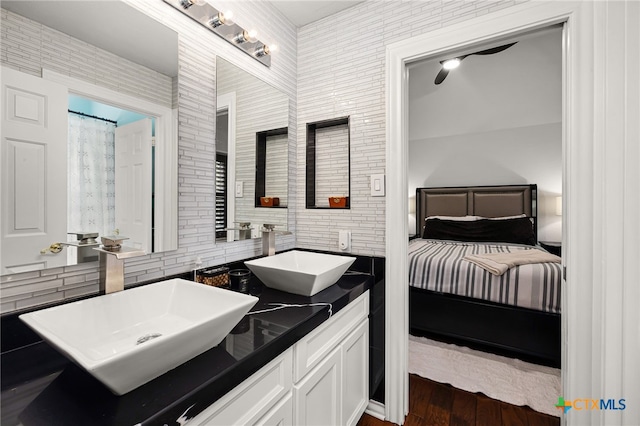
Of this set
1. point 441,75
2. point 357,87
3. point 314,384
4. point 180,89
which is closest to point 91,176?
point 180,89

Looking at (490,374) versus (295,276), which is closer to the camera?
(295,276)

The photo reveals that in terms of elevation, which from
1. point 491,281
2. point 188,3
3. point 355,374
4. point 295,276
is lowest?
point 355,374

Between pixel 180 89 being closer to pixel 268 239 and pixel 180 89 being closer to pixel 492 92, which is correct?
pixel 268 239

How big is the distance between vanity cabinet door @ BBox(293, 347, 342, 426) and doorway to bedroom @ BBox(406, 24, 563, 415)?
4.76 feet

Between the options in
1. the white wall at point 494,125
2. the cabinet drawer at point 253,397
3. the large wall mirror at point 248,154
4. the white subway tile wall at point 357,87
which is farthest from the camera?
the white wall at point 494,125

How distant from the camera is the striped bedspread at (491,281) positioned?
2205 mm

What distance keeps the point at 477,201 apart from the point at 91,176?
4.65m

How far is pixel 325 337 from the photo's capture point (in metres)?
1.20

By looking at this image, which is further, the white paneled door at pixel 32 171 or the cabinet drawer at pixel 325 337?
the cabinet drawer at pixel 325 337

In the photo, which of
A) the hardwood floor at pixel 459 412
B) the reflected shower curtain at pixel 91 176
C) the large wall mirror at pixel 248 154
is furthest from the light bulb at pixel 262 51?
the hardwood floor at pixel 459 412

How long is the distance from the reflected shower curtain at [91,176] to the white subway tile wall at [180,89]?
149 mm

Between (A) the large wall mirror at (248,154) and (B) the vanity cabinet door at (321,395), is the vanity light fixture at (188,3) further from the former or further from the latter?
(B) the vanity cabinet door at (321,395)

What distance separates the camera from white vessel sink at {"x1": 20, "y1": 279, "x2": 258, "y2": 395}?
58 centimetres

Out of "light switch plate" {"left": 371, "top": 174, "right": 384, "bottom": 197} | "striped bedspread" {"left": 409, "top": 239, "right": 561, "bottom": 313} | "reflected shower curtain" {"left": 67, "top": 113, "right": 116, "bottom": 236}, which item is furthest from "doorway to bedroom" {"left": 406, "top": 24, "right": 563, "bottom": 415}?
"reflected shower curtain" {"left": 67, "top": 113, "right": 116, "bottom": 236}
